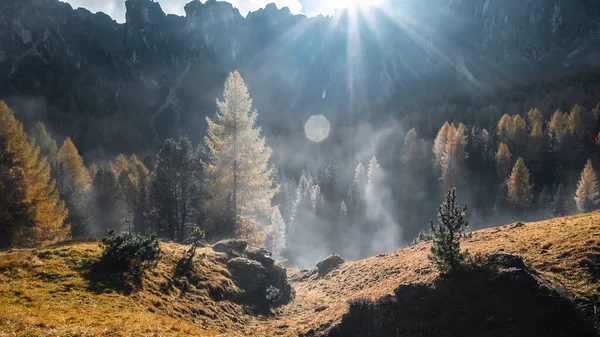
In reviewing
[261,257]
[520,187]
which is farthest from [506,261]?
[520,187]

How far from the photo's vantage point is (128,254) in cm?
1448

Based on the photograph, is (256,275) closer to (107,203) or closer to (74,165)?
(107,203)

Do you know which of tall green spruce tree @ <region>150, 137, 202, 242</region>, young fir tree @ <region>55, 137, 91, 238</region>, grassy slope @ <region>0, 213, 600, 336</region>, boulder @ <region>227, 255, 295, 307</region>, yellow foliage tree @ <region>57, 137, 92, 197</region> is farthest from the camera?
yellow foliage tree @ <region>57, 137, 92, 197</region>

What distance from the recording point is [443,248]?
12.0 meters

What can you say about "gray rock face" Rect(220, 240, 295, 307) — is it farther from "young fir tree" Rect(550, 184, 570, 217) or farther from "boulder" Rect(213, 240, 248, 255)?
"young fir tree" Rect(550, 184, 570, 217)

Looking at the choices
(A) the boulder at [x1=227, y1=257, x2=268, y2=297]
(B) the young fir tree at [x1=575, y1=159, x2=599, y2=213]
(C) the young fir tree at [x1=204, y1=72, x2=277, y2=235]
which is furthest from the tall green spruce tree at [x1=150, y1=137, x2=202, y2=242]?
(B) the young fir tree at [x1=575, y1=159, x2=599, y2=213]

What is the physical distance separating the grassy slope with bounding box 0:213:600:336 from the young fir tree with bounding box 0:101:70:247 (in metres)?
16.9

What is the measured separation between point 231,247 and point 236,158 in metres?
9.47

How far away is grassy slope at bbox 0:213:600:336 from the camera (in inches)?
390

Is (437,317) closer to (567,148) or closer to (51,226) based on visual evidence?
(51,226)

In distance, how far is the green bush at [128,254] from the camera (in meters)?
14.2

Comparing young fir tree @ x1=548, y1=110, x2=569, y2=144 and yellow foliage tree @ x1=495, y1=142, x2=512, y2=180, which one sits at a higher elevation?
young fir tree @ x1=548, y1=110, x2=569, y2=144

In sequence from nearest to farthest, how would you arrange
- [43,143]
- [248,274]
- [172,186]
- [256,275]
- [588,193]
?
[248,274]
[256,275]
[172,186]
[588,193]
[43,143]

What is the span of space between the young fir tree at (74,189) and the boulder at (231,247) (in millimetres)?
34202
